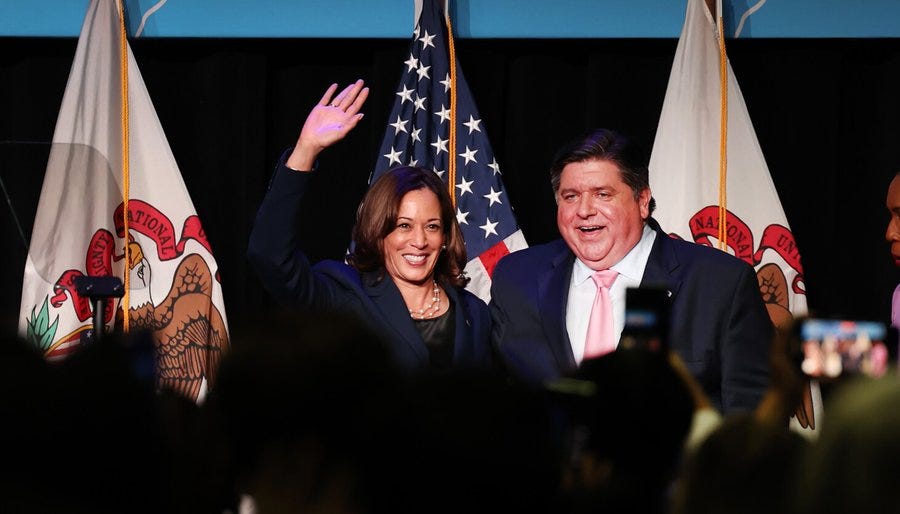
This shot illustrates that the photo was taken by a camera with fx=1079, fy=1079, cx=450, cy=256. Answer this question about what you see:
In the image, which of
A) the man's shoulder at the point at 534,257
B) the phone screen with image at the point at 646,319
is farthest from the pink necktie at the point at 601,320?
the phone screen with image at the point at 646,319

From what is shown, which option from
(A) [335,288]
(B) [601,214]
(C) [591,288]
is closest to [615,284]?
(C) [591,288]

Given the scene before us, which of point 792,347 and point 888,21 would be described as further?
point 888,21

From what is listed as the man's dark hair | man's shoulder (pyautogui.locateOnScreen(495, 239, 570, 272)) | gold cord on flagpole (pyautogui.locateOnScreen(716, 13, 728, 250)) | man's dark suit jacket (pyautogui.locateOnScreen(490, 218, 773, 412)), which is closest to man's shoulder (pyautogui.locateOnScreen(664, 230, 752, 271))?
man's dark suit jacket (pyautogui.locateOnScreen(490, 218, 773, 412))

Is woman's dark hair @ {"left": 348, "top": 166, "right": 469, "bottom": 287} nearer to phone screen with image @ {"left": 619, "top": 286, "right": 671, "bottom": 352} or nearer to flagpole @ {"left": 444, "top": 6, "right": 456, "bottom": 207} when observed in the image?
flagpole @ {"left": 444, "top": 6, "right": 456, "bottom": 207}

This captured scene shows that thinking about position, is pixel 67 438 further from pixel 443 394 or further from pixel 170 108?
pixel 170 108

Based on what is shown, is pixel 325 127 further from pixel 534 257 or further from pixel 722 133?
pixel 722 133

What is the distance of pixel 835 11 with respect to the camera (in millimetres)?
3908

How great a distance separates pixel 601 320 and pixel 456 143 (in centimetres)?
129

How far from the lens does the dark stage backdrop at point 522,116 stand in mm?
3896

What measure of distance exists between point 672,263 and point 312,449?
221 centimetres

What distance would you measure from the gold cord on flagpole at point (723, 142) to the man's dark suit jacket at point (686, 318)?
0.86 metres

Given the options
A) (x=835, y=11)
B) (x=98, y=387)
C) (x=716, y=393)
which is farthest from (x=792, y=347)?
(x=835, y=11)

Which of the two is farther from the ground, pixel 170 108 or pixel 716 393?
pixel 170 108

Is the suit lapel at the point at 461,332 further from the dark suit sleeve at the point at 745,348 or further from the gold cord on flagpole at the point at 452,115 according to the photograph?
the gold cord on flagpole at the point at 452,115
